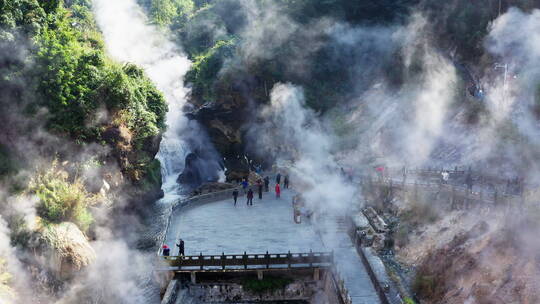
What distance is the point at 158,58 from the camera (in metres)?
63.0

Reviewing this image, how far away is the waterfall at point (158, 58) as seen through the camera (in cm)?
Answer: 4579

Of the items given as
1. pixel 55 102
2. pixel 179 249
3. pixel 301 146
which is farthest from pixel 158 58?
pixel 179 249

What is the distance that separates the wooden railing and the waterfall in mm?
19443

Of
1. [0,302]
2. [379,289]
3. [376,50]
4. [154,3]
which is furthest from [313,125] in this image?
[154,3]

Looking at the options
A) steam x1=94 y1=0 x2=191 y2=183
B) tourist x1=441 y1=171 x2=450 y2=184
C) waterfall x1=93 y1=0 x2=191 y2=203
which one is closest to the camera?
tourist x1=441 y1=171 x2=450 y2=184

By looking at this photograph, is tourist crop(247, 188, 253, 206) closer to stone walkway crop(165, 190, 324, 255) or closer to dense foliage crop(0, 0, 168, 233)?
stone walkway crop(165, 190, 324, 255)

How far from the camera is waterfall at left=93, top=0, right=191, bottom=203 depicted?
150 ft

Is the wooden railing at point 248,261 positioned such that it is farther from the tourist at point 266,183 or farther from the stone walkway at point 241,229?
the tourist at point 266,183

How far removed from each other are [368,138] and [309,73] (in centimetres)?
1302

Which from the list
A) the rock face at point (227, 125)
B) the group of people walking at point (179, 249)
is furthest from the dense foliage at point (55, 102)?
the rock face at point (227, 125)

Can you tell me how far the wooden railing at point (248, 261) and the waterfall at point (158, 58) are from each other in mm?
19443

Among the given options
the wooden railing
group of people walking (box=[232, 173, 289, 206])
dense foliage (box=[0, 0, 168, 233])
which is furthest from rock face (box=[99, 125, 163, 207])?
the wooden railing

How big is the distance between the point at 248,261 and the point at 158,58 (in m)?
48.8

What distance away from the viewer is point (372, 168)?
32.8 m
